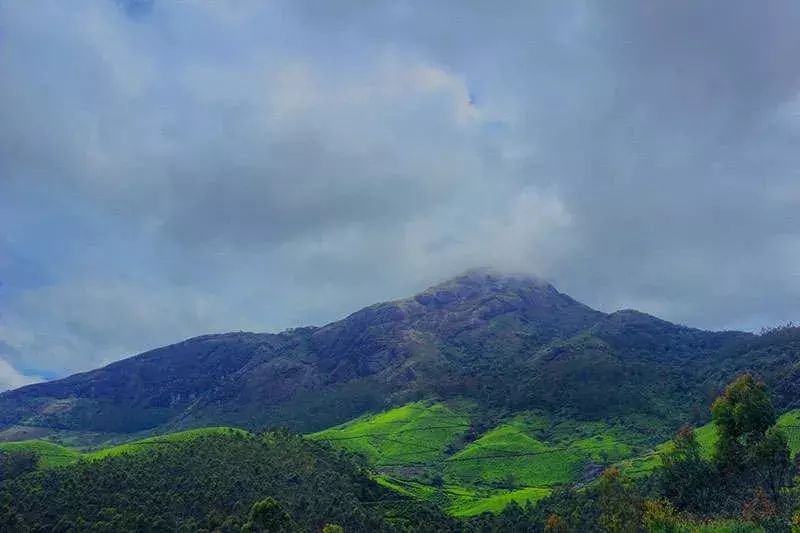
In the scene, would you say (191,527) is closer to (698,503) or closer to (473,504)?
(698,503)

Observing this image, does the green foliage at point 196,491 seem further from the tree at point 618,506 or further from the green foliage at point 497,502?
the tree at point 618,506

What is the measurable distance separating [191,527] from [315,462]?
56.8m

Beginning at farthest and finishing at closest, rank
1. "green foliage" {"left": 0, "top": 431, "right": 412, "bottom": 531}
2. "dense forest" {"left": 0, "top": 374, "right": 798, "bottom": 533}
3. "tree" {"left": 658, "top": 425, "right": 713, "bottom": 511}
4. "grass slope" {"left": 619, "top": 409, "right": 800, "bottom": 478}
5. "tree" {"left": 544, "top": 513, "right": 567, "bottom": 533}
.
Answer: "grass slope" {"left": 619, "top": 409, "right": 800, "bottom": 478} → "tree" {"left": 544, "top": 513, "right": 567, "bottom": 533} → "tree" {"left": 658, "top": 425, "right": 713, "bottom": 511} → "green foliage" {"left": 0, "top": 431, "right": 412, "bottom": 531} → "dense forest" {"left": 0, "top": 374, "right": 798, "bottom": 533}

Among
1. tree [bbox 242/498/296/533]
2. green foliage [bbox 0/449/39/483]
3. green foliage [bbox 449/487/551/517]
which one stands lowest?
green foliage [bbox 449/487/551/517]

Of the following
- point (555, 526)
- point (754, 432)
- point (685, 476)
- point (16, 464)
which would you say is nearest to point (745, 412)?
point (754, 432)

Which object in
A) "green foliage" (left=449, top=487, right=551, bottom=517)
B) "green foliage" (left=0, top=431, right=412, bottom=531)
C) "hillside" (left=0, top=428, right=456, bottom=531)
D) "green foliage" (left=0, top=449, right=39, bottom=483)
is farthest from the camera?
"green foliage" (left=449, top=487, right=551, bottom=517)

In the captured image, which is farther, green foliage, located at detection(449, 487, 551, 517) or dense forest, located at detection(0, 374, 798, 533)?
green foliage, located at detection(449, 487, 551, 517)

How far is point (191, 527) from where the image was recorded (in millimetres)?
96500

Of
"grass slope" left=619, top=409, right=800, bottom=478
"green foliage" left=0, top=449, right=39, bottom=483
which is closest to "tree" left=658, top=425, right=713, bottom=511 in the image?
"grass slope" left=619, top=409, right=800, bottom=478

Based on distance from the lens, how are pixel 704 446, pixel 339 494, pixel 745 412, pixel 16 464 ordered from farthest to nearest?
pixel 704 446 → pixel 16 464 → pixel 339 494 → pixel 745 412

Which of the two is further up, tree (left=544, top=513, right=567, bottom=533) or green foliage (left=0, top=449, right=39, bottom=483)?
green foliage (left=0, top=449, right=39, bottom=483)

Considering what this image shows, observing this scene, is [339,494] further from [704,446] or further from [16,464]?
[704,446]

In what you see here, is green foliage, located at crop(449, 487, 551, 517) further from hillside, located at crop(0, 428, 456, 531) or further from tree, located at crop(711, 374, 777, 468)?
tree, located at crop(711, 374, 777, 468)

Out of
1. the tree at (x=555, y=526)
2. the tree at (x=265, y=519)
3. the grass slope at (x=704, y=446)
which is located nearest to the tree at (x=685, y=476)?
the tree at (x=555, y=526)
